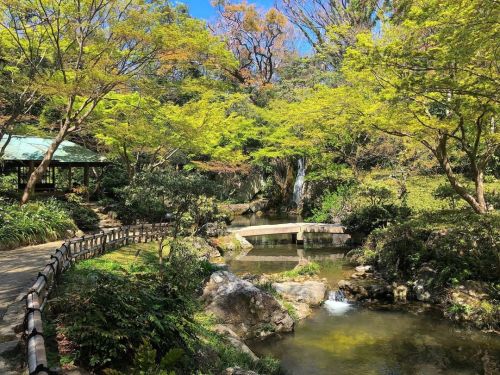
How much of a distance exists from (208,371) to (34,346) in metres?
3.00

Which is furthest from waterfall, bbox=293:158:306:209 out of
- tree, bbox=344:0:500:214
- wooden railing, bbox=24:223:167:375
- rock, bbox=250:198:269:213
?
wooden railing, bbox=24:223:167:375

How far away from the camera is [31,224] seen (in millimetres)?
13906

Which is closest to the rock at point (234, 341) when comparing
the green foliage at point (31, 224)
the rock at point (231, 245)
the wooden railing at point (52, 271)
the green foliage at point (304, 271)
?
the wooden railing at point (52, 271)

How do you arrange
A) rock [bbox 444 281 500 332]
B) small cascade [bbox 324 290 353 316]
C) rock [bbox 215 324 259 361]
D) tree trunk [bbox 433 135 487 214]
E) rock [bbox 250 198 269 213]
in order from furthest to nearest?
rock [bbox 250 198 269 213]
tree trunk [bbox 433 135 487 214]
small cascade [bbox 324 290 353 316]
rock [bbox 444 281 500 332]
rock [bbox 215 324 259 361]

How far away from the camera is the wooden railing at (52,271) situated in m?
3.49

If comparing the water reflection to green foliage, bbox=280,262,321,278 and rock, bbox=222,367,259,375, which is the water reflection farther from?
green foliage, bbox=280,262,321,278

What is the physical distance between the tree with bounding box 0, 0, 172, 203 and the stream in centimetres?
1013

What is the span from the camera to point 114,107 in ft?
62.3

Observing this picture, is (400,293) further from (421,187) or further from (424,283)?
(421,187)

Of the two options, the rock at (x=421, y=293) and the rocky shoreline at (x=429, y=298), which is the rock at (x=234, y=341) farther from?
the rock at (x=421, y=293)

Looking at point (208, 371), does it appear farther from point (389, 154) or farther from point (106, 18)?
point (389, 154)

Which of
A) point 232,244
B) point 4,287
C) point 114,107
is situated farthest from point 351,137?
point 4,287

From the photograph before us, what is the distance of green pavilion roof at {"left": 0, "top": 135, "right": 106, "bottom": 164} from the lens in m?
19.4

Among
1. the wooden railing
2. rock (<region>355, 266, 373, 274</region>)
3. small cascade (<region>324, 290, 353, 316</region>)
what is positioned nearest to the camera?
the wooden railing
